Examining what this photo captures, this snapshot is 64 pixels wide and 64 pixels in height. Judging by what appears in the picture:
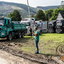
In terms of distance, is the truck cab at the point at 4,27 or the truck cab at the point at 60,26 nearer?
the truck cab at the point at 4,27

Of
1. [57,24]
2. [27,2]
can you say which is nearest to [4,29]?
[27,2]

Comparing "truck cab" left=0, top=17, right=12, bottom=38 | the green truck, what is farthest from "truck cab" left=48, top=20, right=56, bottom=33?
"truck cab" left=0, top=17, right=12, bottom=38

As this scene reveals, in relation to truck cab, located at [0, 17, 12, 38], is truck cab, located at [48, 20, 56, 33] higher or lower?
lower

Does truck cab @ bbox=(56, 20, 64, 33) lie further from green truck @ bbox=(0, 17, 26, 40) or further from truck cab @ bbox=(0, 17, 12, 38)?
truck cab @ bbox=(0, 17, 12, 38)

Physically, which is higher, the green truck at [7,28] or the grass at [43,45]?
the green truck at [7,28]

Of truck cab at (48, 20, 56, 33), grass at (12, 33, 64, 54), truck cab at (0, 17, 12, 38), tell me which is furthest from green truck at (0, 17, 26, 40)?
truck cab at (48, 20, 56, 33)

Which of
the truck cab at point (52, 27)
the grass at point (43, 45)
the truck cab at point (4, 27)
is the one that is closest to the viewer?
the grass at point (43, 45)

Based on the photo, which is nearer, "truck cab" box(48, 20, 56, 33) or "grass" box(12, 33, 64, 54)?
"grass" box(12, 33, 64, 54)

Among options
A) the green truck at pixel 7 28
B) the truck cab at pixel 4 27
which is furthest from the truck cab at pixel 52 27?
the truck cab at pixel 4 27

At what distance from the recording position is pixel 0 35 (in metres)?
13.2

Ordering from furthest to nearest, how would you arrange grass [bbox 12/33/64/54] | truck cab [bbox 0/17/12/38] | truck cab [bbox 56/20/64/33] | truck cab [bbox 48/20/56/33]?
1. truck cab [bbox 48/20/56/33]
2. truck cab [bbox 56/20/64/33]
3. truck cab [bbox 0/17/12/38]
4. grass [bbox 12/33/64/54]

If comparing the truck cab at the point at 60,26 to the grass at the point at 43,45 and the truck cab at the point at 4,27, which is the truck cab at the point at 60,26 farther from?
the truck cab at the point at 4,27

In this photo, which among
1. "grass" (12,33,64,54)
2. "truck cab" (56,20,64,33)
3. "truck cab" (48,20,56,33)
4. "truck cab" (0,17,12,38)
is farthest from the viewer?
"truck cab" (48,20,56,33)

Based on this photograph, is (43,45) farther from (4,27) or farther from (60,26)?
(60,26)
